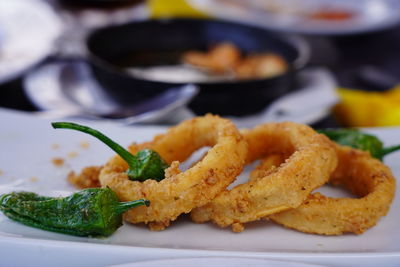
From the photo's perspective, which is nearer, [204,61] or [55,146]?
[55,146]

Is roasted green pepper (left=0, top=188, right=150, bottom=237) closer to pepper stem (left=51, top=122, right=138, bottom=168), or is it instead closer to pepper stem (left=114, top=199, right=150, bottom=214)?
pepper stem (left=114, top=199, right=150, bottom=214)

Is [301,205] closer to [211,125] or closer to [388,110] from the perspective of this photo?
[211,125]

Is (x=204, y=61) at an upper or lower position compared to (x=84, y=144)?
upper

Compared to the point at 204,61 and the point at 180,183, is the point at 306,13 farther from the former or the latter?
the point at 180,183

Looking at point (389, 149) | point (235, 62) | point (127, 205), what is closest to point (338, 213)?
point (389, 149)

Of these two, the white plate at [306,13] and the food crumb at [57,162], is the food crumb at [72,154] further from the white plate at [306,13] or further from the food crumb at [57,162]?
the white plate at [306,13]

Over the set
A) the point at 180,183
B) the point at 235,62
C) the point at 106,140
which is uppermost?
the point at 235,62

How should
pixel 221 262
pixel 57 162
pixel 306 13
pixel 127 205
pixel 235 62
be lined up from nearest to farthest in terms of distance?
pixel 221 262
pixel 127 205
pixel 57 162
pixel 235 62
pixel 306 13

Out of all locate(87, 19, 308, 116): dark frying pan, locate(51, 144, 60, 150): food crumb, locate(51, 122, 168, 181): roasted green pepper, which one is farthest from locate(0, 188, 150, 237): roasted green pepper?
locate(87, 19, 308, 116): dark frying pan
